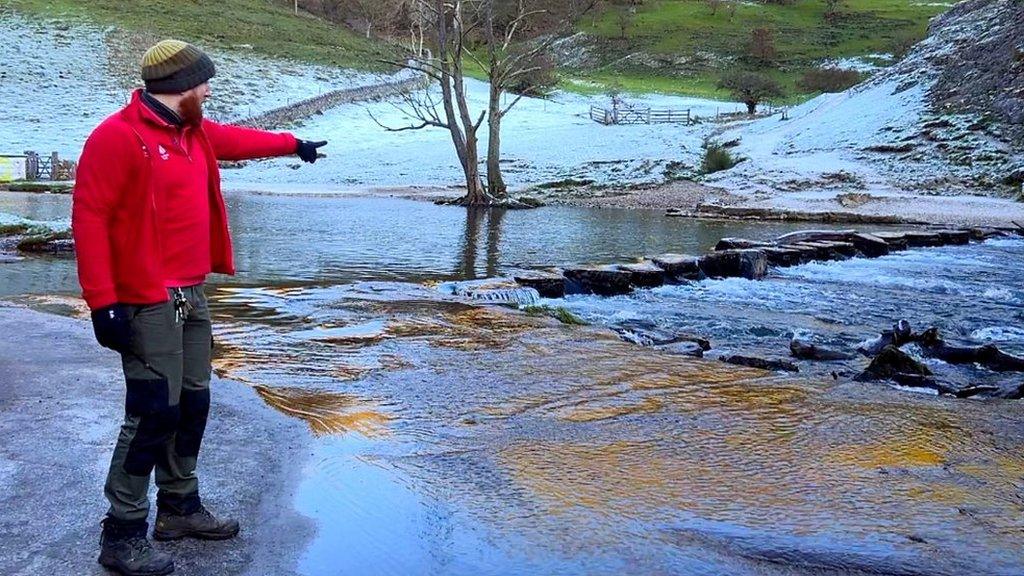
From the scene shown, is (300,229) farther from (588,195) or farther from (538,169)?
(538,169)

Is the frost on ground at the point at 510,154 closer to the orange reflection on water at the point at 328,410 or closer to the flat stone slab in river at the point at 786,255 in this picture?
the flat stone slab in river at the point at 786,255

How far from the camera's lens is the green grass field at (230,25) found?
196 ft

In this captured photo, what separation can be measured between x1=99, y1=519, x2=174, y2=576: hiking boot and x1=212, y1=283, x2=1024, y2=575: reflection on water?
53 centimetres

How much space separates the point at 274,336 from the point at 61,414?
9.48 feet

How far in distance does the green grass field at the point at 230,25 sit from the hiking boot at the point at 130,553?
57783 millimetres

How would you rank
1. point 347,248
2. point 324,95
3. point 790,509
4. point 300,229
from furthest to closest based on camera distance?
point 324,95
point 300,229
point 347,248
point 790,509

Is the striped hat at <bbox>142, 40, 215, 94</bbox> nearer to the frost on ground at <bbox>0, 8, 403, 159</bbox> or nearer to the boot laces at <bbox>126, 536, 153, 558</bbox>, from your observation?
the boot laces at <bbox>126, 536, 153, 558</bbox>

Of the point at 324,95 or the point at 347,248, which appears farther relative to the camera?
the point at 324,95

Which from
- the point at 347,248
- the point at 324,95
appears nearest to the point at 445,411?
the point at 347,248

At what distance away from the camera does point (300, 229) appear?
63.7 feet

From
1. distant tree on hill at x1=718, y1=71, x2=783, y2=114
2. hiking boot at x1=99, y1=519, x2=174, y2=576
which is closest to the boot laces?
hiking boot at x1=99, y1=519, x2=174, y2=576

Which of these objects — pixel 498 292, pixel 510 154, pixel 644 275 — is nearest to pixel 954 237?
pixel 644 275

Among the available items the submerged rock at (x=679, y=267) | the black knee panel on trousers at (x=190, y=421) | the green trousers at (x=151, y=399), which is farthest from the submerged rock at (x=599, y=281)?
the green trousers at (x=151, y=399)

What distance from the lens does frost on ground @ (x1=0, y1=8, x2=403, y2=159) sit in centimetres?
4481
